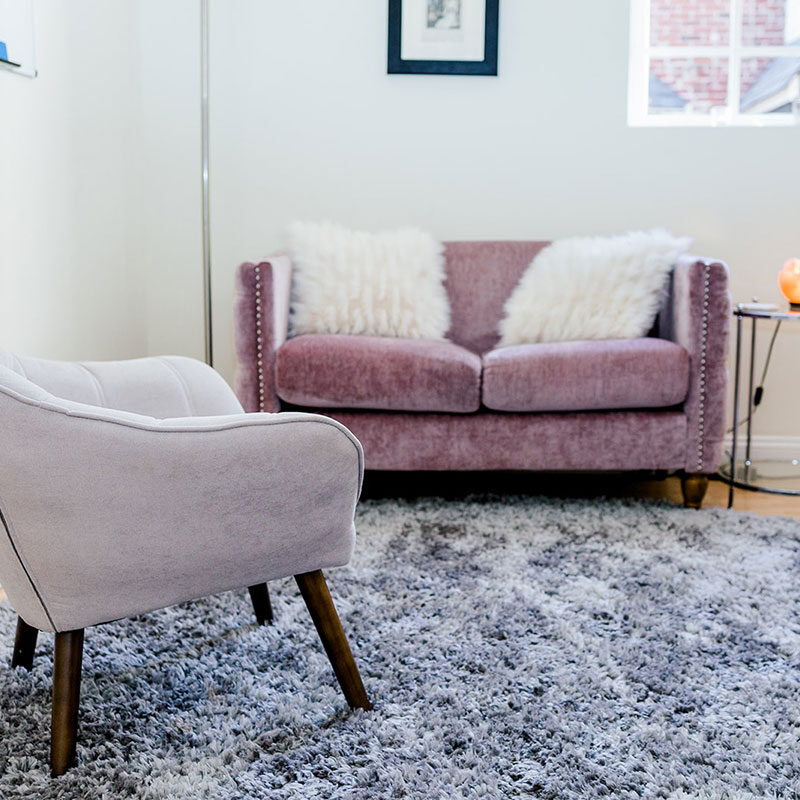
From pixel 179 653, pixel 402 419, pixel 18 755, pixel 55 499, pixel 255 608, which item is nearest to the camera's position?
pixel 55 499

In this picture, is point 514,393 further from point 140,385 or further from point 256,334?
point 140,385

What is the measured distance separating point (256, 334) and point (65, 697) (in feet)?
5.14

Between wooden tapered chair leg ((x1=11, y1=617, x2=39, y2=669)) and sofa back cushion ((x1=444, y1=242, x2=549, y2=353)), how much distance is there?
6.37 feet

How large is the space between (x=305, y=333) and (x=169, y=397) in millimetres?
1287

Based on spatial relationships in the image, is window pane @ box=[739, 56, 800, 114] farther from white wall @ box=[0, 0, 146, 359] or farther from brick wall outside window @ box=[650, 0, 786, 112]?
white wall @ box=[0, 0, 146, 359]

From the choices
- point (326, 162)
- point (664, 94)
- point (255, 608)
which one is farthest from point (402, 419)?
point (664, 94)

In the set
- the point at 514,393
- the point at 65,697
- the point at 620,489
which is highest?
the point at 514,393

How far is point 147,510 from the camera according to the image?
48.9 inches

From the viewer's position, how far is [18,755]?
1340 mm

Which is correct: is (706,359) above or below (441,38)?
below

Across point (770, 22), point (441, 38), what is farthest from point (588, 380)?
point (770, 22)

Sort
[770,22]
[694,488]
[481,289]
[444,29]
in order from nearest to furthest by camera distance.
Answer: [694,488], [481,289], [444,29], [770,22]

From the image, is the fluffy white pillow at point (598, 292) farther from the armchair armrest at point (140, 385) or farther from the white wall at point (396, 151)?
the armchair armrest at point (140, 385)

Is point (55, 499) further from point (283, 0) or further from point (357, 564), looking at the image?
point (283, 0)
